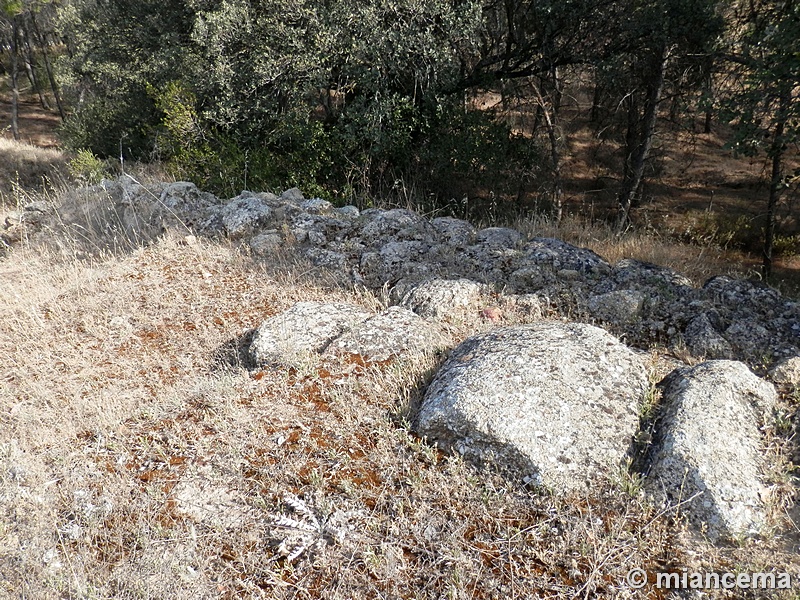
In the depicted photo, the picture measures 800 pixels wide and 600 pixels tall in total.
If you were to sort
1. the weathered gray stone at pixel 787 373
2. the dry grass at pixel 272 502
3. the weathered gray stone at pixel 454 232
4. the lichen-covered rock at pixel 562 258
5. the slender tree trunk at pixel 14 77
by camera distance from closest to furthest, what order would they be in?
the dry grass at pixel 272 502
the weathered gray stone at pixel 787 373
the lichen-covered rock at pixel 562 258
the weathered gray stone at pixel 454 232
the slender tree trunk at pixel 14 77

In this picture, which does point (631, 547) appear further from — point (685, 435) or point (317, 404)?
point (317, 404)

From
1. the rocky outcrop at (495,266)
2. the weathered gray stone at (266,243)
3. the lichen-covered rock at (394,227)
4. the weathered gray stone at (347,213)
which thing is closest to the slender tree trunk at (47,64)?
the rocky outcrop at (495,266)

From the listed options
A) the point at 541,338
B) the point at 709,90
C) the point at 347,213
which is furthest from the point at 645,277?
the point at 709,90

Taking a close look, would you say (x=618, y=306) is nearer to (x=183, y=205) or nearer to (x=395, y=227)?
(x=395, y=227)

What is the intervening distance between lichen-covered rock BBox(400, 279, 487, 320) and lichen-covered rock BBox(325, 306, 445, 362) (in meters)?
0.36

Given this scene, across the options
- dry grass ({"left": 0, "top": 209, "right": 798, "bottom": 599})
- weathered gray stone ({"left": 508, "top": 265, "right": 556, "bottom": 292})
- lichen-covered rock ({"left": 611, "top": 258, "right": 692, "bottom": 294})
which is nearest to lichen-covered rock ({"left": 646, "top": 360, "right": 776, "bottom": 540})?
dry grass ({"left": 0, "top": 209, "right": 798, "bottom": 599})

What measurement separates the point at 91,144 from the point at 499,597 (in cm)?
1742

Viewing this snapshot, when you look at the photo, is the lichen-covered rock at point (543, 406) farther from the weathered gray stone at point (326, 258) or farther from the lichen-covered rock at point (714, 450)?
the weathered gray stone at point (326, 258)

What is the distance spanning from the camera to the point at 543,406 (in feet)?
10.1

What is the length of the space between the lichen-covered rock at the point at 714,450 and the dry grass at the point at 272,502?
0.44 feet

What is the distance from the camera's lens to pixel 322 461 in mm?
3174

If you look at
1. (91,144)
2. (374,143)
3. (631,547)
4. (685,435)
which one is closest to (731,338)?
(685,435)

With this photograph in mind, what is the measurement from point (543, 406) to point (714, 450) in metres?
0.91

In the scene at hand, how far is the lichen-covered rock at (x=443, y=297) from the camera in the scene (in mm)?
4820
